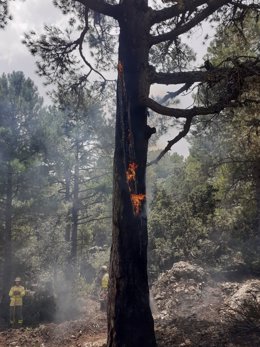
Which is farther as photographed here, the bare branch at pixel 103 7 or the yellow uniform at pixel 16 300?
the yellow uniform at pixel 16 300

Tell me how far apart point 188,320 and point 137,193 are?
3838 millimetres

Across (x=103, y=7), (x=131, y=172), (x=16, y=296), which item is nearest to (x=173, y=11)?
(x=103, y=7)

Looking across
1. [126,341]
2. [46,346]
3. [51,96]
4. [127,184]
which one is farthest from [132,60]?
[46,346]

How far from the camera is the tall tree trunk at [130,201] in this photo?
5406mm

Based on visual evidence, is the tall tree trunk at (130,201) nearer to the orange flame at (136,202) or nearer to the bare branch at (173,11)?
the orange flame at (136,202)

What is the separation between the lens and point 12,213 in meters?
18.1

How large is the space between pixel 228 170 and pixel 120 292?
1002cm

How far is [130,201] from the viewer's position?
18.6 ft

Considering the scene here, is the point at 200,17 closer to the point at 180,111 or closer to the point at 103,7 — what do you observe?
the point at 103,7

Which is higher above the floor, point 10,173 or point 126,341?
point 10,173

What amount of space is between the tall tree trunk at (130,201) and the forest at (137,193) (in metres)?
0.02

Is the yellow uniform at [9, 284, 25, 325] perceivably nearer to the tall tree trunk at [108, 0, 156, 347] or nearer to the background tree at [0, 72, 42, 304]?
the background tree at [0, 72, 42, 304]

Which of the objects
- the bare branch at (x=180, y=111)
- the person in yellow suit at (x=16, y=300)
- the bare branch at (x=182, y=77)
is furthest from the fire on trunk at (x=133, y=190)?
the person in yellow suit at (x=16, y=300)

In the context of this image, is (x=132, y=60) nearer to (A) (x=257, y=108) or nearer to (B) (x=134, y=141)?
(B) (x=134, y=141)
